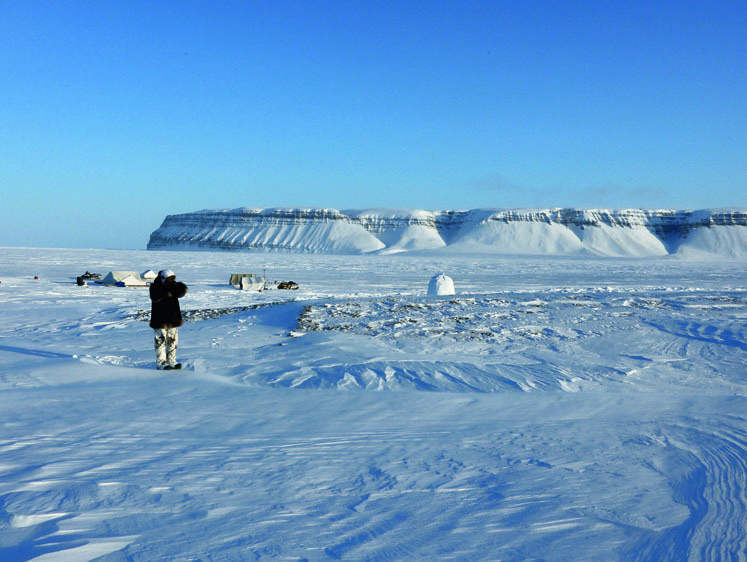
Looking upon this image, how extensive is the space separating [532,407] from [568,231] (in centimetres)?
18067

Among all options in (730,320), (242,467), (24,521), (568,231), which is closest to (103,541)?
(24,521)

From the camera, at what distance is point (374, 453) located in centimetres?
397

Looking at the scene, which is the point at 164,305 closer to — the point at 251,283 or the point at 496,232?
the point at 251,283

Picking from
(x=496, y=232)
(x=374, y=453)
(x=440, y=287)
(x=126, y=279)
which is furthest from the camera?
(x=496, y=232)

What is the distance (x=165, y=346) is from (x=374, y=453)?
453 cm

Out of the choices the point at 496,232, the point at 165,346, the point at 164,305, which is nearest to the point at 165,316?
the point at 164,305

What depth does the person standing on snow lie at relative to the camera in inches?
287

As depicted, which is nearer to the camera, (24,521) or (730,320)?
(24,521)

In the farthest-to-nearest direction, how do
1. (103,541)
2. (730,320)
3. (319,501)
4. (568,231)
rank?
(568,231) < (730,320) < (319,501) < (103,541)

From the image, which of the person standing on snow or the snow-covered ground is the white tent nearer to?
the snow-covered ground

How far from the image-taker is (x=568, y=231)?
6905 inches

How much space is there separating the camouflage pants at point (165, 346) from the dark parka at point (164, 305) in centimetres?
13

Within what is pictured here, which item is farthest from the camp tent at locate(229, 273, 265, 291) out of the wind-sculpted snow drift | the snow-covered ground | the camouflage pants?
the wind-sculpted snow drift

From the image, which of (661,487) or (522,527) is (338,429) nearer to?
(522,527)
